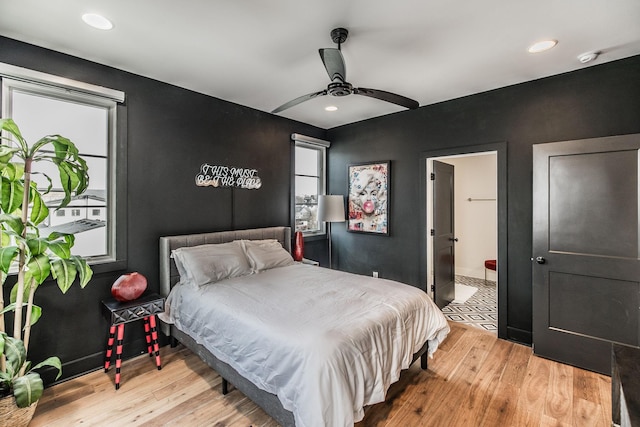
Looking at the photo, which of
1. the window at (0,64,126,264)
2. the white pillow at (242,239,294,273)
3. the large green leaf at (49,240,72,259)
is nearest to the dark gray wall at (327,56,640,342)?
the white pillow at (242,239,294,273)

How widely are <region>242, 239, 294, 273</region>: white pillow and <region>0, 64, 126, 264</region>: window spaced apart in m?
1.25

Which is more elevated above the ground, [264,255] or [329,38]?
[329,38]

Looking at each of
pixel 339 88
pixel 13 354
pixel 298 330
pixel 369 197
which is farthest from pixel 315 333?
pixel 369 197

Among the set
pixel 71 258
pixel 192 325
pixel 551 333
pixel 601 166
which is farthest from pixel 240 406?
pixel 601 166

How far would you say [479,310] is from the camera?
4113mm

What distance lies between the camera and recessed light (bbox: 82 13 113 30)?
2025mm

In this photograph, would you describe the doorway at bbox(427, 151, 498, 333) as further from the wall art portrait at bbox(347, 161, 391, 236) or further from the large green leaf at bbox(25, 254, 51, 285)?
the large green leaf at bbox(25, 254, 51, 285)

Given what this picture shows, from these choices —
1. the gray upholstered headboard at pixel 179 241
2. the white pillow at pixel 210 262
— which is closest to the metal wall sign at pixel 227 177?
the gray upholstered headboard at pixel 179 241

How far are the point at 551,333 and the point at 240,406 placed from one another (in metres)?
2.90

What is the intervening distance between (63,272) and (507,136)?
424 centimetres

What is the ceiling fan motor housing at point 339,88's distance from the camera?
217 centimetres

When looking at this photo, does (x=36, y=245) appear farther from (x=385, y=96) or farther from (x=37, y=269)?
(x=385, y=96)

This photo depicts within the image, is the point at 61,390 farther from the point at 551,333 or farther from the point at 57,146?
the point at 551,333

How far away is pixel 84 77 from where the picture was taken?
2.64 metres
